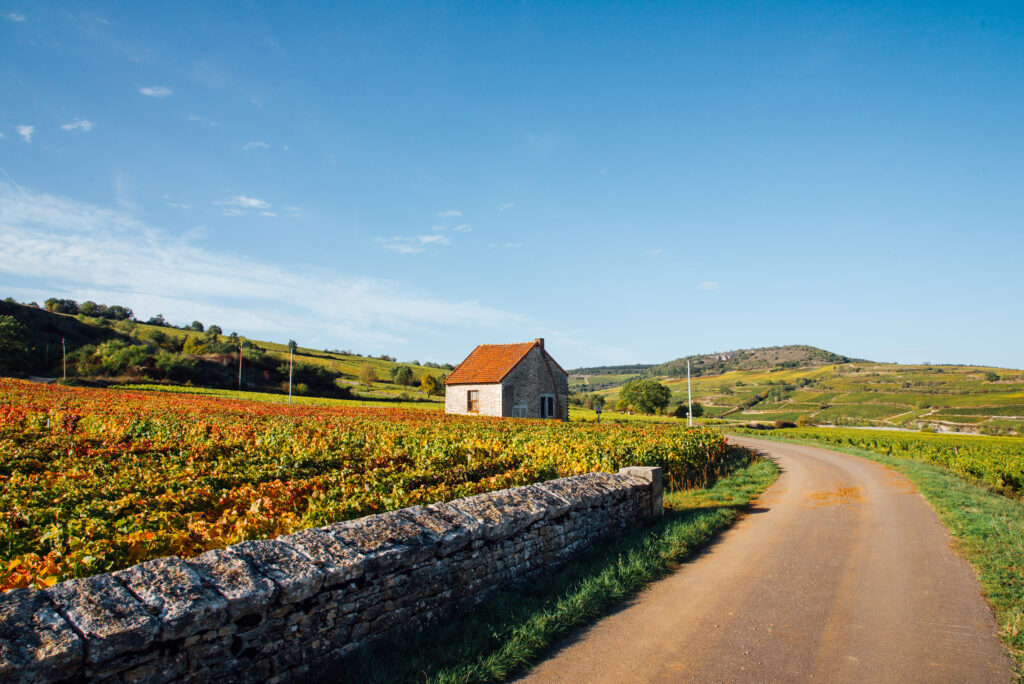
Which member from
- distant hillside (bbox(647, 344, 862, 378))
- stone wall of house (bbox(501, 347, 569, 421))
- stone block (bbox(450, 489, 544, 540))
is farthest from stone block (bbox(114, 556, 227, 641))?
distant hillside (bbox(647, 344, 862, 378))

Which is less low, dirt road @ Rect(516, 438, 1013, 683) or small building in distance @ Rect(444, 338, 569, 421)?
small building in distance @ Rect(444, 338, 569, 421)

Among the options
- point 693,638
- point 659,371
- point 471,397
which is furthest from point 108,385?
point 659,371

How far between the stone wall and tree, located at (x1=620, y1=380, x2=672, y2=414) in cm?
6805

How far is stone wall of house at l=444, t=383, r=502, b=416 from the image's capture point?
116ft

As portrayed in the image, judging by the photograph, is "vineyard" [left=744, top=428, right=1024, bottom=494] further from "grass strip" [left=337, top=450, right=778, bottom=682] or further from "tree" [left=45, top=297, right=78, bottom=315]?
"tree" [left=45, top=297, right=78, bottom=315]

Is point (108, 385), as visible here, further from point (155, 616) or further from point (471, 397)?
point (155, 616)

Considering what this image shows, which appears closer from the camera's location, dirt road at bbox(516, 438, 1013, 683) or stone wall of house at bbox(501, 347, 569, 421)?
dirt road at bbox(516, 438, 1013, 683)

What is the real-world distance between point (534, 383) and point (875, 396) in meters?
84.0

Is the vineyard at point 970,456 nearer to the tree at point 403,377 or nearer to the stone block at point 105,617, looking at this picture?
the stone block at point 105,617

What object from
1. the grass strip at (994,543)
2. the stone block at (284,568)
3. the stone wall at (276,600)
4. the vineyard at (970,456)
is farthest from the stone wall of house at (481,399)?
the stone block at (284,568)

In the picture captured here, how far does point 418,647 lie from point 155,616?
82.3 inches

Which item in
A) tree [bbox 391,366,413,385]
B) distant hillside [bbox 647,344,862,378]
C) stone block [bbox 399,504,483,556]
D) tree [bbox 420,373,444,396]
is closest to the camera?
stone block [bbox 399,504,483,556]

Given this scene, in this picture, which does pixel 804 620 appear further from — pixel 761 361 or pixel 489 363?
pixel 761 361

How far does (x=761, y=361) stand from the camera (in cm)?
17500
